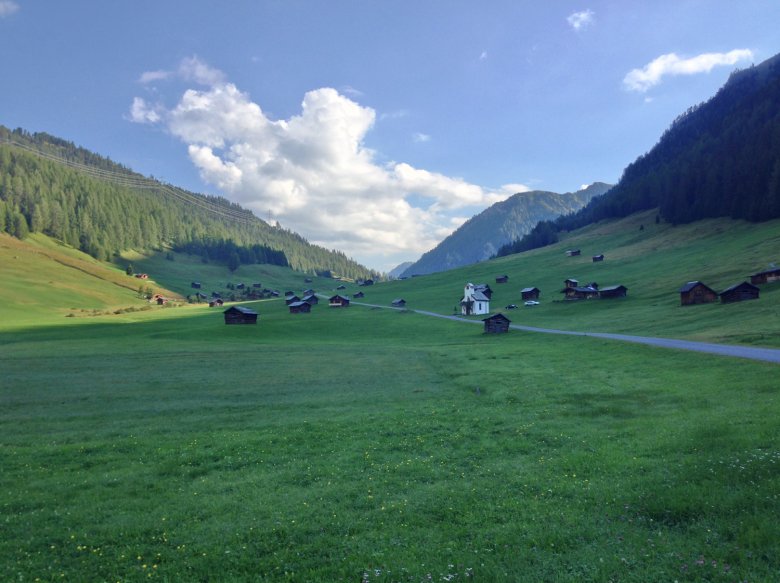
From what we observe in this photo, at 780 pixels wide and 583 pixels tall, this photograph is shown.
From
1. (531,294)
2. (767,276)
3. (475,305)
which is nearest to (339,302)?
(475,305)

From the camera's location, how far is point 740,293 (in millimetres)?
72000

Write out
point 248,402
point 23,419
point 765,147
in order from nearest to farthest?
point 23,419
point 248,402
point 765,147

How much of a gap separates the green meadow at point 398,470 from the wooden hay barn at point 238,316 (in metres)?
56.8

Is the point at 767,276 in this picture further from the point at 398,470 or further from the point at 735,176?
the point at 398,470

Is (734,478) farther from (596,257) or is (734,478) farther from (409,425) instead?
(596,257)

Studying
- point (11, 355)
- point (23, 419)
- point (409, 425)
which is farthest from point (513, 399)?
point (11, 355)

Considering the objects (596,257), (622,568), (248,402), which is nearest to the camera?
(622,568)

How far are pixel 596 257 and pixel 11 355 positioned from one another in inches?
6687

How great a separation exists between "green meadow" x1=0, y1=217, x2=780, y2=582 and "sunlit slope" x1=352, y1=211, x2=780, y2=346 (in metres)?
12.0

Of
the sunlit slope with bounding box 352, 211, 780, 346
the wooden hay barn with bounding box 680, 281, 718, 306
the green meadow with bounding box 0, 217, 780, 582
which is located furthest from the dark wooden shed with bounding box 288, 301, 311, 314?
the wooden hay barn with bounding box 680, 281, 718, 306

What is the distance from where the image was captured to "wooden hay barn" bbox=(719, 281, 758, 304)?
234 feet

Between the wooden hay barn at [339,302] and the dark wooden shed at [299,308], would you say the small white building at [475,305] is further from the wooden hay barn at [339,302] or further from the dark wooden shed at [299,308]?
the dark wooden shed at [299,308]

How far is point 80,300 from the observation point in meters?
130

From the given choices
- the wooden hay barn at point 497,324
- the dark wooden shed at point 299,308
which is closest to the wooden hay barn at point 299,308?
the dark wooden shed at point 299,308
